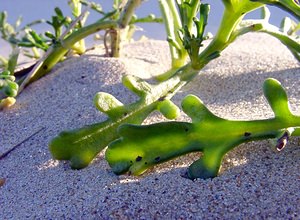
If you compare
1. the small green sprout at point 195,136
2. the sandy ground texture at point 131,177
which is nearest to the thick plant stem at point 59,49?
the sandy ground texture at point 131,177

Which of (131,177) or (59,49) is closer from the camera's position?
(131,177)

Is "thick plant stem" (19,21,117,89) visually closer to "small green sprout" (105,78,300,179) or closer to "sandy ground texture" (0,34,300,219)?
"sandy ground texture" (0,34,300,219)

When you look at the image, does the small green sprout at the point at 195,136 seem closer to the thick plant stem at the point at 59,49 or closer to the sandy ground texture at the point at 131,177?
the sandy ground texture at the point at 131,177

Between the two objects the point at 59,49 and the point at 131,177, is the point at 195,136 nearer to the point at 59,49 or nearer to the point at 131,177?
the point at 131,177

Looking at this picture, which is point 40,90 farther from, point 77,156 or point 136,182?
point 136,182

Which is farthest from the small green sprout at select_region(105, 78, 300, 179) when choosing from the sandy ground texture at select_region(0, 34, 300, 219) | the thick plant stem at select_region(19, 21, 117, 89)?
the thick plant stem at select_region(19, 21, 117, 89)

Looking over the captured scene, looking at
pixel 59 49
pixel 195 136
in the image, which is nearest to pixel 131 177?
pixel 195 136

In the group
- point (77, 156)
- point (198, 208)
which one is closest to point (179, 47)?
point (77, 156)
